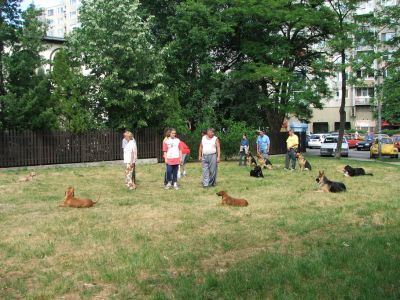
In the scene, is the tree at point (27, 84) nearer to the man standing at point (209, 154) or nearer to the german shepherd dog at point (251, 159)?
the german shepherd dog at point (251, 159)

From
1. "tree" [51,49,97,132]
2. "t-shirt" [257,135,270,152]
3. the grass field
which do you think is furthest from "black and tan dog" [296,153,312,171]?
"tree" [51,49,97,132]

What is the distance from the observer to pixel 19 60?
23844mm

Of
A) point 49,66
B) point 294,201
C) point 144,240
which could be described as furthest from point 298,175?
point 49,66

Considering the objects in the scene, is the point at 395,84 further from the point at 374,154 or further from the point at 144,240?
the point at 144,240

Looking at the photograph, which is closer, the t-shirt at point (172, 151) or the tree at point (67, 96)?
the t-shirt at point (172, 151)

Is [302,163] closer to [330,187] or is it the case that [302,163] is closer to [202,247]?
[330,187]

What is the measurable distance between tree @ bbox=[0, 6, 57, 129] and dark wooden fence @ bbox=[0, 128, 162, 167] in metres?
0.79

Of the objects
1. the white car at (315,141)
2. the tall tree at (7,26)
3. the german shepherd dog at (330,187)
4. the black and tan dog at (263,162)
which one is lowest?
the german shepherd dog at (330,187)

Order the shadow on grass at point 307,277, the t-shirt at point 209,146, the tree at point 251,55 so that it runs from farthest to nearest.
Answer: the tree at point 251,55
the t-shirt at point 209,146
the shadow on grass at point 307,277

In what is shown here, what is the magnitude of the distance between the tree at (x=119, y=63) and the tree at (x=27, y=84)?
2663 millimetres

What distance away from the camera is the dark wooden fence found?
75.5ft

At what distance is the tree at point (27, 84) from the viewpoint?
23359mm

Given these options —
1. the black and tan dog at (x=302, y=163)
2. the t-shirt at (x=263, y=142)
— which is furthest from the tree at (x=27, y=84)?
the black and tan dog at (x=302, y=163)

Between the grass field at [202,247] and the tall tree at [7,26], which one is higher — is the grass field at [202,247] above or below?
below
